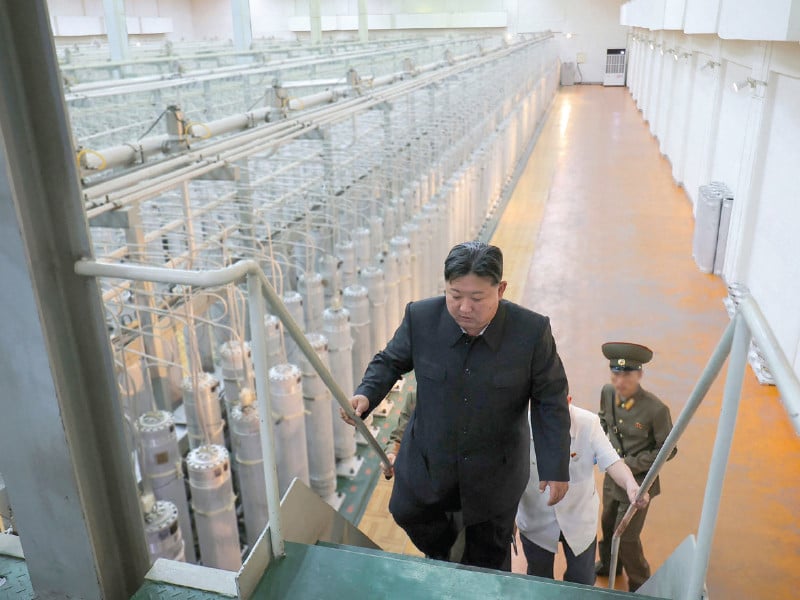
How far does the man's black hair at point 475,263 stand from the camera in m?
2.06

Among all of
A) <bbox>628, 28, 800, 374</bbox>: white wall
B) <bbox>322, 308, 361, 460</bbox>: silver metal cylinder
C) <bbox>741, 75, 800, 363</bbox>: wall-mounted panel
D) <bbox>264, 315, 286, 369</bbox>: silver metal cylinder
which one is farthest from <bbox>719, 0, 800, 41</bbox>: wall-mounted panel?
<bbox>264, 315, 286, 369</bbox>: silver metal cylinder

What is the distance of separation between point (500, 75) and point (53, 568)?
10.9 metres

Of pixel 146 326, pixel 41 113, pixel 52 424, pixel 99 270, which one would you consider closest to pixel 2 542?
pixel 52 424

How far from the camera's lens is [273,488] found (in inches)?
68.2

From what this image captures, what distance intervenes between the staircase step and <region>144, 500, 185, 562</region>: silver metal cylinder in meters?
1.03

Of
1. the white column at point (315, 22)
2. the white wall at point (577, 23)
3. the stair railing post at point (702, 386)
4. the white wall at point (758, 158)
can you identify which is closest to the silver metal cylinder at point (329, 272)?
the stair railing post at point (702, 386)

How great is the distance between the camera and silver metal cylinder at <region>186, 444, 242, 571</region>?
112 inches

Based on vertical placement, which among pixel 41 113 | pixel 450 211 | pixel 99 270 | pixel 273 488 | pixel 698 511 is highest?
pixel 41 113

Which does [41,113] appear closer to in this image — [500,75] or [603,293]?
[603,293]

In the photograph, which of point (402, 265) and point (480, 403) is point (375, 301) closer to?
point (402, 265)

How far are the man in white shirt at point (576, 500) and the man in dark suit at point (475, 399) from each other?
377mm

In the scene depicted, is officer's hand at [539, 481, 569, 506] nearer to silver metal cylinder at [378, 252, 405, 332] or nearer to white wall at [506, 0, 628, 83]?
silver metal cylinder at [378, 252, 405, 332]

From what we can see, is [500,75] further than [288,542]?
Yes

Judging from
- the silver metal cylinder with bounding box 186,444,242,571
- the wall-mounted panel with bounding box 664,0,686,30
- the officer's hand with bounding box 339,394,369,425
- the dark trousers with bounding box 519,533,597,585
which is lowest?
the dark trousers with bounding box 519,533,597,585
